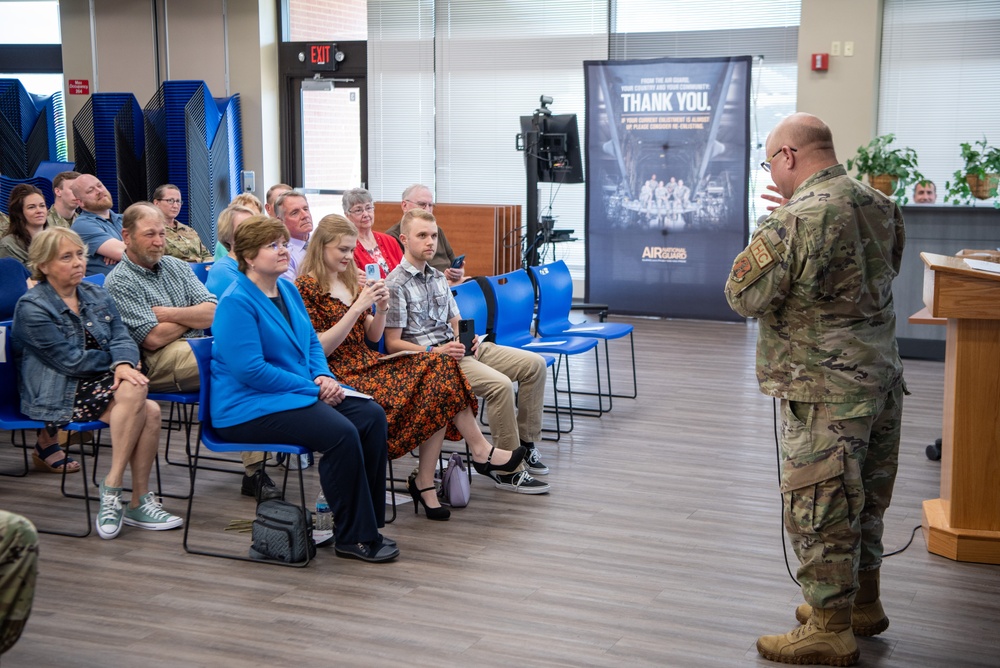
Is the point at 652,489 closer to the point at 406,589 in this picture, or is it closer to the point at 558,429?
the point at 558,429

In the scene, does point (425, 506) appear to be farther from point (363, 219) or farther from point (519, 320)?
point (363, 219)

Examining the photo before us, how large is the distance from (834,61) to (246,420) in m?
6.91

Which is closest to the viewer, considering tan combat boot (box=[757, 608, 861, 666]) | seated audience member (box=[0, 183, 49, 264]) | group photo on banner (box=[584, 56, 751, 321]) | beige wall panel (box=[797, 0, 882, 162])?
tan combat boot (box=[757, 608, 861, 666])

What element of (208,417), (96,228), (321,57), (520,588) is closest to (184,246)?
(96,228)

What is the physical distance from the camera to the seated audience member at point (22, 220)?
5902 mm

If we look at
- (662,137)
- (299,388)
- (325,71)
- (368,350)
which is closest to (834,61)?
(662,137)

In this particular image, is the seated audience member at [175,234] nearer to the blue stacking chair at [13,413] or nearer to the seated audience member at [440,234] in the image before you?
the seated audience member at [440,234]

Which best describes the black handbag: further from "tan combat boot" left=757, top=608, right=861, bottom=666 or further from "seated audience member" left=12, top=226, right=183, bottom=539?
"tan combat boot" left=757, top=608, right=861, bottom=666

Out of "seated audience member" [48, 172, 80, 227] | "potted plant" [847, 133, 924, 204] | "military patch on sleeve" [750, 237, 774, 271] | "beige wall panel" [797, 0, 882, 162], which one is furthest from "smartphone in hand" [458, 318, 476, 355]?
"beige wall panel" [797, 0, 882, 162]

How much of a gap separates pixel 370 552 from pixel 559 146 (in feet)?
18.6

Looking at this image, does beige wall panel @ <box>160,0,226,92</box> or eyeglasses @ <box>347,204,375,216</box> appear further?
beige wall panel @ <box>160,0,226,92</box>

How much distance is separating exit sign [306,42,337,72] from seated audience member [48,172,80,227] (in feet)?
15.3

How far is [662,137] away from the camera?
9.67 meters

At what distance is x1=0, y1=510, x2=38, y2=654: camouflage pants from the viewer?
7.80 feet
